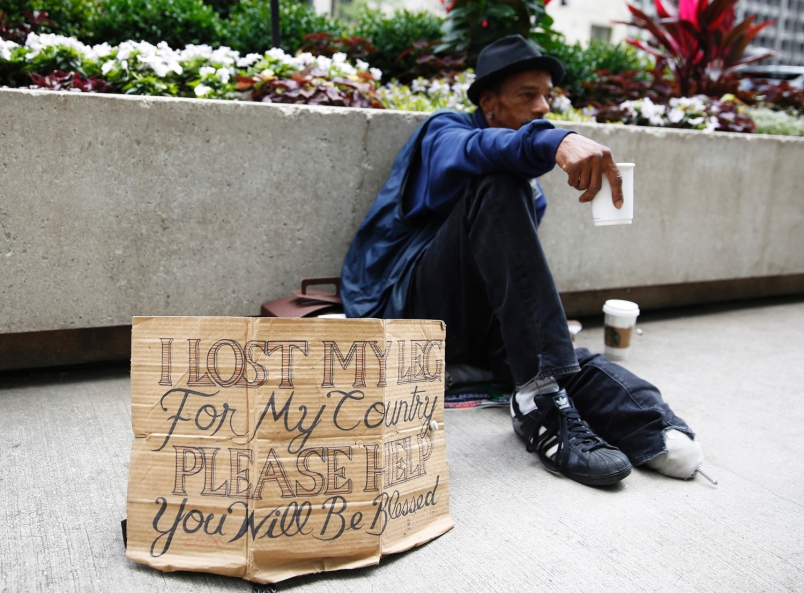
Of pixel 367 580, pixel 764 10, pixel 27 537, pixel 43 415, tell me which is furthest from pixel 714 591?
pixel 764 10

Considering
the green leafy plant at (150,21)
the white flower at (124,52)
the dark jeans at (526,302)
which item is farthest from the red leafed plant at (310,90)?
the green leafy plant at (150,21)

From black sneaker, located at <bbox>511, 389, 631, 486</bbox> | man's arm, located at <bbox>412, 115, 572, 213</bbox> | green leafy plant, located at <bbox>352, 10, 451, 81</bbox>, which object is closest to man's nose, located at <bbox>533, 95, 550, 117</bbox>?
man's arm, located at <bbox>412, 115, 572, 213</bbox>

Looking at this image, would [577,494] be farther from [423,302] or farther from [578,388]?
[423,302]

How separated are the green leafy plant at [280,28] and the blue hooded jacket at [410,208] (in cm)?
212

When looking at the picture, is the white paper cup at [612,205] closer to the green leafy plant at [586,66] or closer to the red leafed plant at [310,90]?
the red leafed plant at [310,90]

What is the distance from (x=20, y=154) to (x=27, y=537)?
1.38m

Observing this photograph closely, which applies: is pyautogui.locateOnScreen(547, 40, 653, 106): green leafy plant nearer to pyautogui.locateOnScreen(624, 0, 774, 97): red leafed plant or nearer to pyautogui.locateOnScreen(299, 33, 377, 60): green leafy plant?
pyautogui.locateOnScreen(624, 0, 774, 97): red leafed plant

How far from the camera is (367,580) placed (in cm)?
155

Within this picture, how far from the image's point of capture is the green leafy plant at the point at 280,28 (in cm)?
445

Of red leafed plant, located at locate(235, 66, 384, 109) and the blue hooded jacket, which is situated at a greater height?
red leafed plant, located at locate(235, 66, 384, 109)

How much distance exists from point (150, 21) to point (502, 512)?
3665 millimetres

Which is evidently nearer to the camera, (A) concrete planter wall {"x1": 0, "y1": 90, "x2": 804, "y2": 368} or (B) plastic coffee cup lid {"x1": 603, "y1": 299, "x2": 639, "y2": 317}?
(A) concrete planter wall {"x1": 0, "y1": 90, "x2": 804, "y2": 368}

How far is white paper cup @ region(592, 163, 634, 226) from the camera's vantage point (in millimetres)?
1869

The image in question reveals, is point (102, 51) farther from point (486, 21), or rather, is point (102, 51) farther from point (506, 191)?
point (486, 21)
